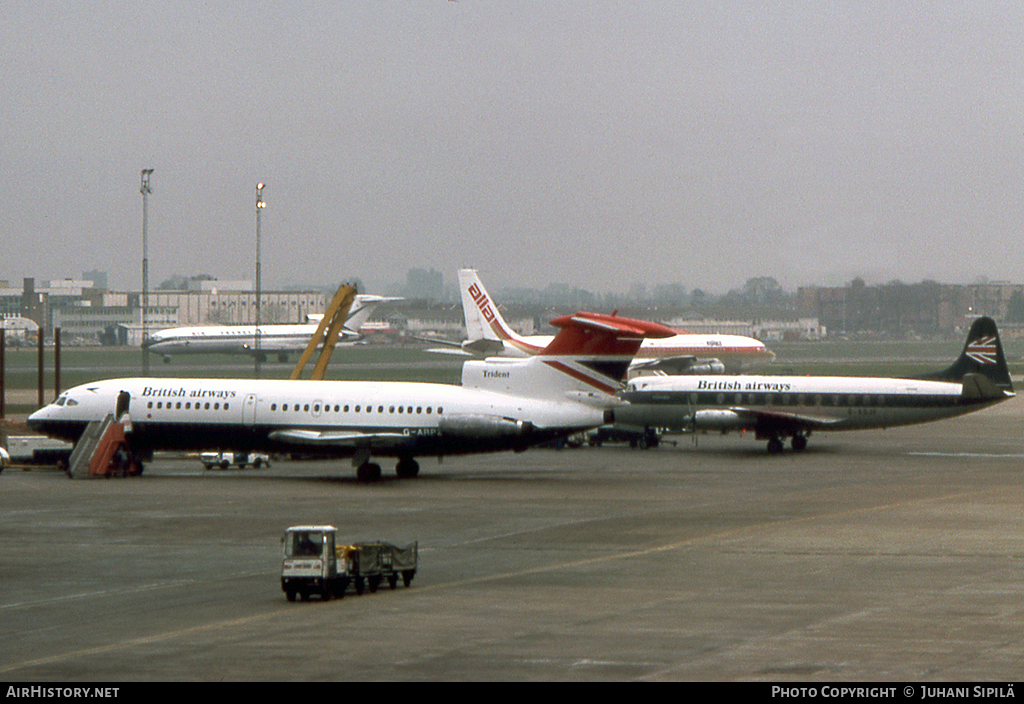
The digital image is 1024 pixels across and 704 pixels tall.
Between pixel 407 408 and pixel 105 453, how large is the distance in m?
12.3

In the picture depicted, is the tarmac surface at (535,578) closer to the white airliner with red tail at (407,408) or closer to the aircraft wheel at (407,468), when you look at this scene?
the aircraft wheel at (407,468)

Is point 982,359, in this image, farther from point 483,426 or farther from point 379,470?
point 379,470

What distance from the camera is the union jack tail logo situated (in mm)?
68625

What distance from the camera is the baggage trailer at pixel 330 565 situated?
84.6 feet

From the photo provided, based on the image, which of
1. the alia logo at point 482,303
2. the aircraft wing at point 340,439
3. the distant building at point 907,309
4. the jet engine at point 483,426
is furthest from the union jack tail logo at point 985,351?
A: the distant building at point 907,309

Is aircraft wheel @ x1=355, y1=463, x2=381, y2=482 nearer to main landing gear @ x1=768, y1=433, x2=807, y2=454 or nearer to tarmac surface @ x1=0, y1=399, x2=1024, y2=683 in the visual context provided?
tarmac surface @ x1=0, y1=399, x2=1024, y2=683

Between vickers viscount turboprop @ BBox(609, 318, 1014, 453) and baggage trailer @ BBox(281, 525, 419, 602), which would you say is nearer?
baggage trailer @ BBox(281, 525, 419, 602)

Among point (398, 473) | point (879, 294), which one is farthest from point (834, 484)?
point (879, 294)

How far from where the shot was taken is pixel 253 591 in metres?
27.1

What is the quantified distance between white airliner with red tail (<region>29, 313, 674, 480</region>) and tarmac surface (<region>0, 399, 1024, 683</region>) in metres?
1.78

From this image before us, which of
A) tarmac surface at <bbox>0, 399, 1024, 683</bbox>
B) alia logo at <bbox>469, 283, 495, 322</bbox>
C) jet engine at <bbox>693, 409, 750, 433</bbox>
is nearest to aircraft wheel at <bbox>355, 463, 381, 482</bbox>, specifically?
tarmac surface at <bbox>0, 399, 1024, 683</bbox>

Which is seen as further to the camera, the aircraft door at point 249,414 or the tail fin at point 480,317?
the tail fin at point 480,317

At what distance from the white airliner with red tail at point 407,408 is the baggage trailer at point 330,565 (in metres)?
23.3

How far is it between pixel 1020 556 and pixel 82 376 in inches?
3574
